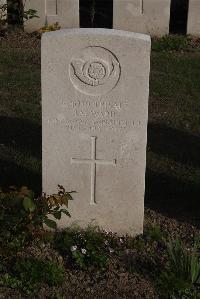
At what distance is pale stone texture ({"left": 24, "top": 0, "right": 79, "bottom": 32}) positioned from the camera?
11.7 metres

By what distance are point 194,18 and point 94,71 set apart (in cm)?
740

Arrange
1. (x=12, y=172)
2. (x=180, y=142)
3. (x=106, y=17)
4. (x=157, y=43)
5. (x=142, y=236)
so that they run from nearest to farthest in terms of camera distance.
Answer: (x=142, y=236)
(x=12, y=172)
(x=180, y=142)
(x=157, y=43)
(x=106, y=17)

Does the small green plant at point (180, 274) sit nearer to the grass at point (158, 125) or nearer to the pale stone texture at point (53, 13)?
the grass at point (158, 125)

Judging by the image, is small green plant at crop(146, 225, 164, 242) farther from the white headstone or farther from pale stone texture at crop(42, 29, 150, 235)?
the white headstone

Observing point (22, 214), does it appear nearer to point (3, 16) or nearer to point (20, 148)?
point (20, 148)

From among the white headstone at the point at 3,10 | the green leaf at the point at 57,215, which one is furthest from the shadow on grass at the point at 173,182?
the white headstone at the point at 3,10

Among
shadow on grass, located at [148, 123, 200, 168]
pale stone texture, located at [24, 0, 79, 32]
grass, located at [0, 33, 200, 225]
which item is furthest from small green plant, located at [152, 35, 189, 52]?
shadow on grass, located at [148, 123, 200, 168]

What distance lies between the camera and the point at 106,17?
1339 centimetres

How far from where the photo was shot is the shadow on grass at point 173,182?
582cm

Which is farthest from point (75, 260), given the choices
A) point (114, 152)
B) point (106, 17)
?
point (106, 17)

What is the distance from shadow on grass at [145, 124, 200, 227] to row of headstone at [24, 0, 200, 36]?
4.37m

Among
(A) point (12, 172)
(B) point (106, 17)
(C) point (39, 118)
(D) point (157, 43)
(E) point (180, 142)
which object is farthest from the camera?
(B) point (106, 17)

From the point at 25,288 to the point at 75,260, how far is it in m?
0.49

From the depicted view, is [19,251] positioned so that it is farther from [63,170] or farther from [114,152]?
[114,152]
